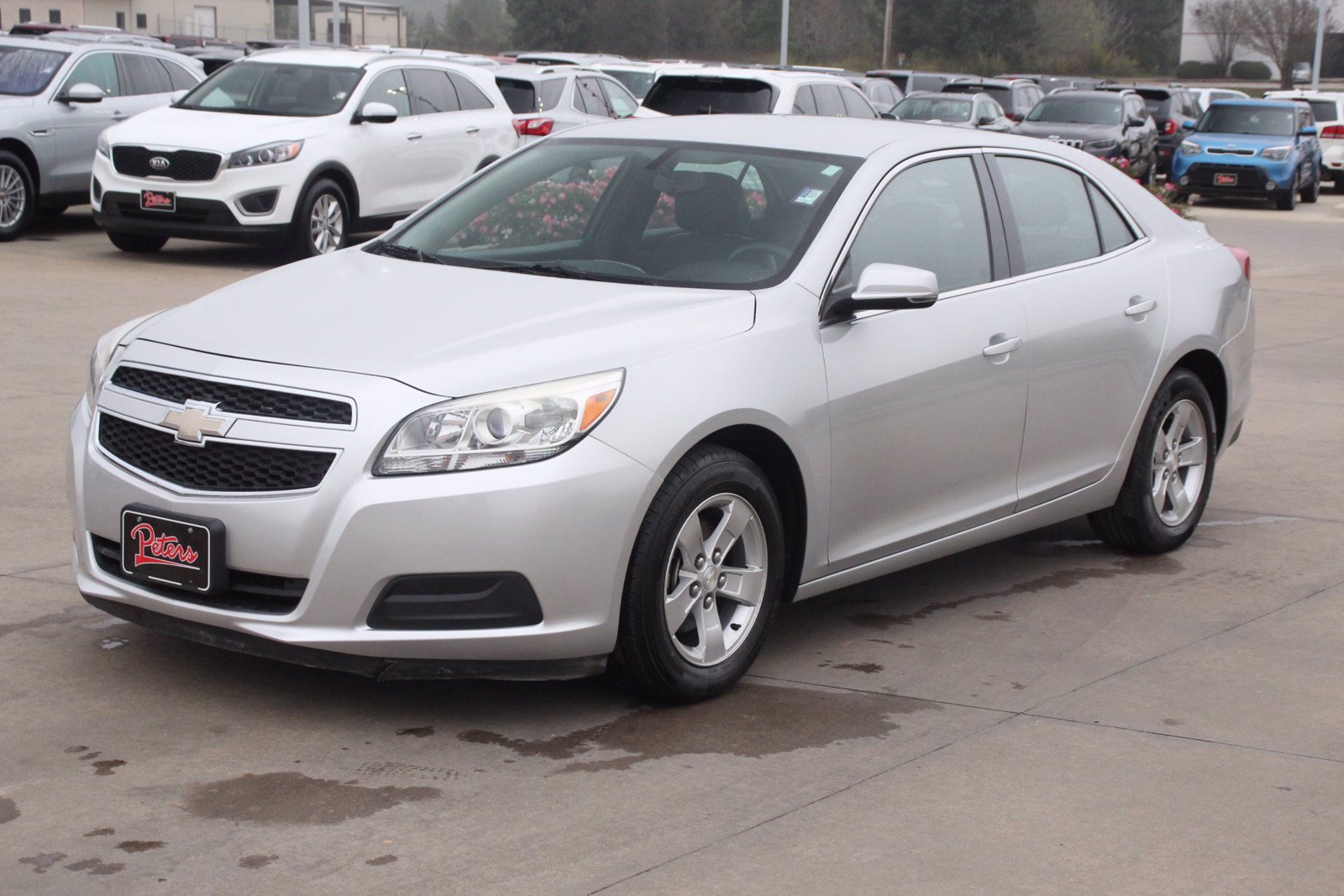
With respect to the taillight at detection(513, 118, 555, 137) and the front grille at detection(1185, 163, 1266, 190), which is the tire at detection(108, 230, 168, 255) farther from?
the front grille at detection(1185, 163, 1266, 190)

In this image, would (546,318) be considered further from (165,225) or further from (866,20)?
(866,20)

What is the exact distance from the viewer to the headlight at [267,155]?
1377cm

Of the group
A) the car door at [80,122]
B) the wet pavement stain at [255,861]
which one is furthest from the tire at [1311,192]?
the wet pavement stain at [255,861]

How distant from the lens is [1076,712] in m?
4.79

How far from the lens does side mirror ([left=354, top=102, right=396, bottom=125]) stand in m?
14.5

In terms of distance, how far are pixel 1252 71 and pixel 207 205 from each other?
75.6 m

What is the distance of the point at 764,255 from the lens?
5195 millimetres

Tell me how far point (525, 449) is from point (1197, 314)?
329 centimetres

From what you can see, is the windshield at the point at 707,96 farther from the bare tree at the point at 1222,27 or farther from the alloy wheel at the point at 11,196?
the bare tree at the point at 1222,27

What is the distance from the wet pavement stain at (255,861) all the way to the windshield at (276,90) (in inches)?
457

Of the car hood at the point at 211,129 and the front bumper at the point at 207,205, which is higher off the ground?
the car hood at the point at 211,129

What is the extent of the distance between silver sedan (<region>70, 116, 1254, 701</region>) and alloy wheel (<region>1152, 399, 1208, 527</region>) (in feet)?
0.20

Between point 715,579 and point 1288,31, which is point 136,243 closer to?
point 715,579

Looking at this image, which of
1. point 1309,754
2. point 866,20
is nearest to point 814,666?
point 1309,754
